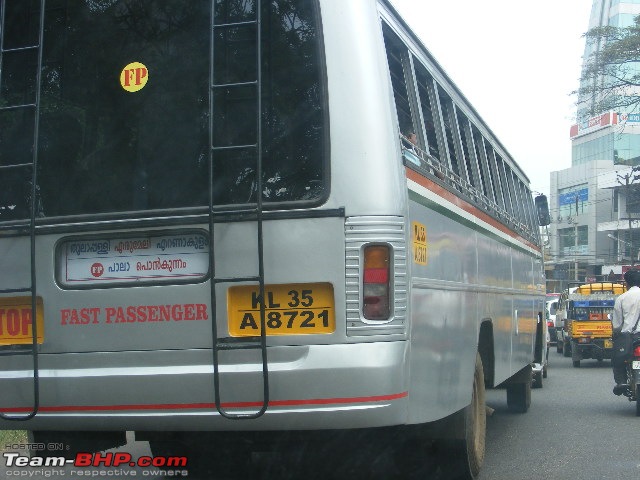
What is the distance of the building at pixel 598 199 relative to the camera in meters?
74.8

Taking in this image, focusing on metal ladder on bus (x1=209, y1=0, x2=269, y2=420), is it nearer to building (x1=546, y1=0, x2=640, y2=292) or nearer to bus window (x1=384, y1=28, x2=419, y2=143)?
bus window (x1=384, y1=28, x2=419, y2=143)

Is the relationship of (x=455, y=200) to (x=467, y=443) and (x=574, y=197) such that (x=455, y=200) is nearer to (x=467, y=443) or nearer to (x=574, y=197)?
(x=467, y=443)

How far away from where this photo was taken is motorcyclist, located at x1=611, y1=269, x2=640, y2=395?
39.6ft

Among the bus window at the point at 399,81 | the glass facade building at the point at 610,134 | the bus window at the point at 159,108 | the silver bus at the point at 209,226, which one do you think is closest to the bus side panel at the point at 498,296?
A: the bus window at the point at 399,81

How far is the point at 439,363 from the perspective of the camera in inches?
230

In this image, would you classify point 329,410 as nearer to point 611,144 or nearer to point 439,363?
point 439,363

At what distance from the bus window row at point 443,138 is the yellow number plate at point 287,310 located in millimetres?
1060

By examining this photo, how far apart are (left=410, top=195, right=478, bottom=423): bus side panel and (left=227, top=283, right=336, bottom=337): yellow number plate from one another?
1.65 ft

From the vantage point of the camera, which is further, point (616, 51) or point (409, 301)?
point (616, 51)

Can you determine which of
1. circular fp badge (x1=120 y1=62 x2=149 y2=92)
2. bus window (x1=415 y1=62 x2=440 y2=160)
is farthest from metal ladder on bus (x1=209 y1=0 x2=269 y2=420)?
bus window (x1=415 y1=62 x2=440 y2=160)

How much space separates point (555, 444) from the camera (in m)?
9.69

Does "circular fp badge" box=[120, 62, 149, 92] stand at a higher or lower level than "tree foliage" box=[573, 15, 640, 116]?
lower

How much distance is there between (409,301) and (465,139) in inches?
132

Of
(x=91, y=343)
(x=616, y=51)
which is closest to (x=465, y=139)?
(x=91, y=343)
